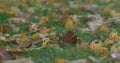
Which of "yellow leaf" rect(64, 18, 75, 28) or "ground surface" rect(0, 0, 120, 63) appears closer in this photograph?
"ground surface" rect(0, 0, 120, 63)

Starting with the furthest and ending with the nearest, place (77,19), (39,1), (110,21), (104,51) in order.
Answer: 1. (39,1)
2. (77,19)
3. (110,21)
4. (104,51)

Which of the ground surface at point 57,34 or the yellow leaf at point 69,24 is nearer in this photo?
the ground surface at point 57,34

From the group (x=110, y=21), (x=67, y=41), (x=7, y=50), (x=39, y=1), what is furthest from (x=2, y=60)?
(x=39, y=1)

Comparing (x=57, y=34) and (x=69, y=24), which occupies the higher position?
(x=57, y=34)

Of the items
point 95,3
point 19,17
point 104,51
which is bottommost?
point 95,3

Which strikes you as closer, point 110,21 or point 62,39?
point 62,39

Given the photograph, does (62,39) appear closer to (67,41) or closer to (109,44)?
(67,41)

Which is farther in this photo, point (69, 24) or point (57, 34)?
point (69, 24)

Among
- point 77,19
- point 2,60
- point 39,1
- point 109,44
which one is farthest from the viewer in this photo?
point 39,1

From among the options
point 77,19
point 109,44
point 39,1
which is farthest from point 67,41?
point 39,1

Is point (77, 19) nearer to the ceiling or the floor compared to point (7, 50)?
nearer to the floor
